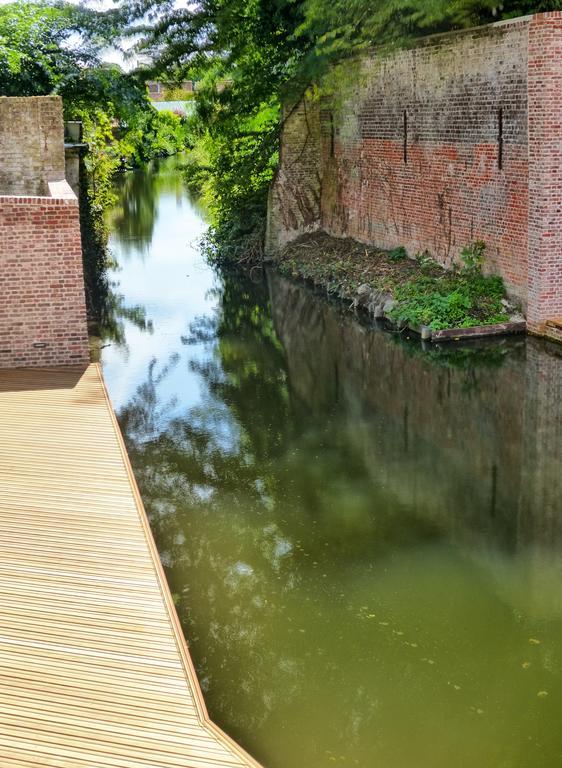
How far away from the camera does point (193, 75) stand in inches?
722

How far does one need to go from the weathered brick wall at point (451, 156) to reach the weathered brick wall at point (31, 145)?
469 centimetres

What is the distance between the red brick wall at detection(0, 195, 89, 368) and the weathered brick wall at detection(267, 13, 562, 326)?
5540mm

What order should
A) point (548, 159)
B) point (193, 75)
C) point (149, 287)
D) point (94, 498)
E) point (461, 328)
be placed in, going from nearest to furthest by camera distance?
point (94, 498) < point (548, 159) < point (461, 328) < point (149, 287) < point (193, 75)

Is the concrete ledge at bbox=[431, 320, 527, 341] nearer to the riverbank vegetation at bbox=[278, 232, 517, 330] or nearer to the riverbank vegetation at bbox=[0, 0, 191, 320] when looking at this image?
the riverbank vegetation at bbox=[278, 232, 517, 330]

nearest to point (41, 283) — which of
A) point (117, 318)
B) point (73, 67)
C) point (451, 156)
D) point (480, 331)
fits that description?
point (117, 318)

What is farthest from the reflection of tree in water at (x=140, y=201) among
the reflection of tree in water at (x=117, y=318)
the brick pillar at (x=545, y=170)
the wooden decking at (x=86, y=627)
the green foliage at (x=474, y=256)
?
the wooden decking at (x=86, y=627)

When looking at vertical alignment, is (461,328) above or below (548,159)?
below

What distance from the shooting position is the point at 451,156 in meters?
13.8

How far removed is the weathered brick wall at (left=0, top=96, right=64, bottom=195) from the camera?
1558 cm

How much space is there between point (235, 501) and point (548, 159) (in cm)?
615

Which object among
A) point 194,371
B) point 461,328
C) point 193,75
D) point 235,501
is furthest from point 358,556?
point 193,75

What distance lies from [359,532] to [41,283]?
4.47 meters

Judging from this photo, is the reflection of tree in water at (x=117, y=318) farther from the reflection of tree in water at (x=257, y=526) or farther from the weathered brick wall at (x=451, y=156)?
the weathered brick wall at (x=451, y=156)

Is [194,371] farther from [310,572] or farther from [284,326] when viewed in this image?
[310,572]
